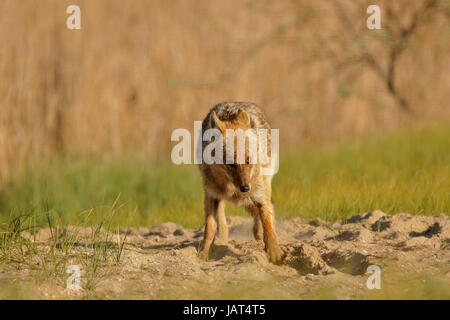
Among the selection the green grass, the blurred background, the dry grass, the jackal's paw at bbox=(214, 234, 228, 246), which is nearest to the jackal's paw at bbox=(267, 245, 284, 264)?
the jackal's paw at bbox=(214, 234, 228, 246)

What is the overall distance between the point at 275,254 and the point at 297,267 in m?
0.26

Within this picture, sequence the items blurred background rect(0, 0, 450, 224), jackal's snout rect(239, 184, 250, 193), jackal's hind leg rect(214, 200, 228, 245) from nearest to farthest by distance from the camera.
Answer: jackal's snout rect(239, 184, 250, 193) < jackal's hind leg rect(214, 200, 228, 245) < blurred background rect(0, 0, 450, 224)

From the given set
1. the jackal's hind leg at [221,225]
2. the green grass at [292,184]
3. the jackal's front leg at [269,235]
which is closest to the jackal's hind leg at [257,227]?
the jackal's hind leg at [221,225]

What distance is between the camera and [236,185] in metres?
5.71

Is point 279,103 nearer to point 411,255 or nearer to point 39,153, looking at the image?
point 39,153

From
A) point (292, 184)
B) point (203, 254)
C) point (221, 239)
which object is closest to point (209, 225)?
point (203, 254)

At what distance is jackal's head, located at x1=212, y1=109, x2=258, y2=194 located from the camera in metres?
5.67

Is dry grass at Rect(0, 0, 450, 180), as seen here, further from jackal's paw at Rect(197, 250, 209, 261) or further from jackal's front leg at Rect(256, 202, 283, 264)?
jackal's front leg at Rect(256, 202, 283, 264)

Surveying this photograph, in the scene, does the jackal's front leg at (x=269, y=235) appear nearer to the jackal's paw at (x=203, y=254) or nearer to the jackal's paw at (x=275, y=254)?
the jackal's paw at (x=275, y=254)

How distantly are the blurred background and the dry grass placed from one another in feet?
0.08

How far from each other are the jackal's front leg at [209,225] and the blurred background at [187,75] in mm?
3199

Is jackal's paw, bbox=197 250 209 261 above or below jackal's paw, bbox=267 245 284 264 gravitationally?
below

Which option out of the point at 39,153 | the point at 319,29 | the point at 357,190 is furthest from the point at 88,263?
the point at 319,29

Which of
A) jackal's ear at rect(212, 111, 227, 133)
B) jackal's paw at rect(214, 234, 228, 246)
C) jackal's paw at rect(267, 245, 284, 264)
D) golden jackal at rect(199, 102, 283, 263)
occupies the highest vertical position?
jackal's ear at rect(212, 111, 227, 133)
